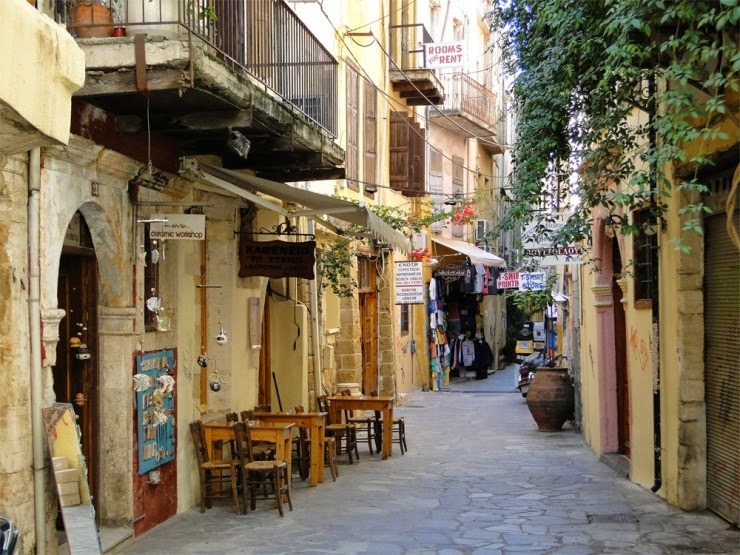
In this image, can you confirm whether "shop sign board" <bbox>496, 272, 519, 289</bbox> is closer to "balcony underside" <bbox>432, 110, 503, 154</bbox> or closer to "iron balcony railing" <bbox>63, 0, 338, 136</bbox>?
"balcony underside" <bbox>432, 110, 503, 154</bbox>

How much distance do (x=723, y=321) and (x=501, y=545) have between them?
2.71 metres

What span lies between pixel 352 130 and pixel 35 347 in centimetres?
1177

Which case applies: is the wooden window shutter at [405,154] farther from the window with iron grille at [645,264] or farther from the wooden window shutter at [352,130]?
the window with iron grille at [645,264]

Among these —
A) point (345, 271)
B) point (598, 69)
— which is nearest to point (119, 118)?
point (598, 69)

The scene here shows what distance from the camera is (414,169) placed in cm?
2130

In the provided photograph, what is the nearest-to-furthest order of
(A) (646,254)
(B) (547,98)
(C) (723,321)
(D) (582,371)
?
1. (C) (723,321)
2. (B) (547,98)
3. (A) (646,254)
4. (D) (582,371)

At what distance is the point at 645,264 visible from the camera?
10.2 meters

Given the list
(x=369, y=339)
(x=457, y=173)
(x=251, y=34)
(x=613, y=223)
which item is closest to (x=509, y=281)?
(x=457, y=173)

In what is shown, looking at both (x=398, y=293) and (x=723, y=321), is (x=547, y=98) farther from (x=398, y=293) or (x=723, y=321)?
(x=398, y=293)

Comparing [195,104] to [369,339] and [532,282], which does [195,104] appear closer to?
[369,339]

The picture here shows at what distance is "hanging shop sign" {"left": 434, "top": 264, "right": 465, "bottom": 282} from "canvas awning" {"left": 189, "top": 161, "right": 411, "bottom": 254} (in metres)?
14.2

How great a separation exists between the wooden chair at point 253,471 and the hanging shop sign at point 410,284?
9.68m

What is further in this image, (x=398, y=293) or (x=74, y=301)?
(x=398, y=293)

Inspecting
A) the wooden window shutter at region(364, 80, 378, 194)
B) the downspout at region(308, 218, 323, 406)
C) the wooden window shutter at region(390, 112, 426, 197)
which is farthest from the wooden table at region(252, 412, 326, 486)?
the wooden window shutter at region(390, 112, 426, 197)
